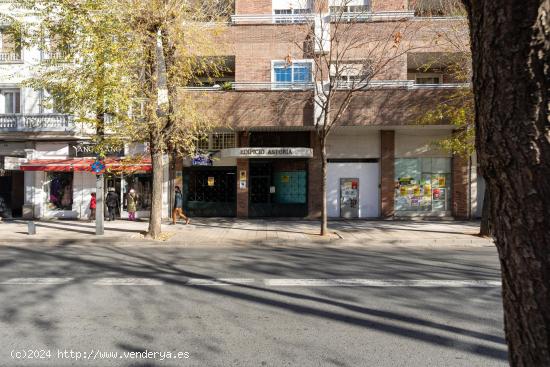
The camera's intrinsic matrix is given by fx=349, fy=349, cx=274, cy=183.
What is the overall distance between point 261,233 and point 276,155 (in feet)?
13.3

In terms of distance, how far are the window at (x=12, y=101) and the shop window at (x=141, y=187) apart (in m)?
6.53

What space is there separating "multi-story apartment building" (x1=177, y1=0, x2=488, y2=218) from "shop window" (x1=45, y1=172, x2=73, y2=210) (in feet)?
18.6

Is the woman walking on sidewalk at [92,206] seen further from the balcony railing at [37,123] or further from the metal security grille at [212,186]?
the metal security grille at [212,186]

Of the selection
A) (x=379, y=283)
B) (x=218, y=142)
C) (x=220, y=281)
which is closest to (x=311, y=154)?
(x=218, y=142)

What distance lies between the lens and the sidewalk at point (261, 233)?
10812 mm

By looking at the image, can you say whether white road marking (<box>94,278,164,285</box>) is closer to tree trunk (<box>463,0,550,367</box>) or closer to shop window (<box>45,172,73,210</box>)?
tree trunk (<box>463,0,550,367</box>)

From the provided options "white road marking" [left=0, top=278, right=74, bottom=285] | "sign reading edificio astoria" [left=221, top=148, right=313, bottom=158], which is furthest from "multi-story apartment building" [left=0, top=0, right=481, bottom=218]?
"white road marking" [left=0, top=278, right=74, bottom=285]

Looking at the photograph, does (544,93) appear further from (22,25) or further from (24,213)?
(24,213)

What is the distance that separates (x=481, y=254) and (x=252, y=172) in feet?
33.1

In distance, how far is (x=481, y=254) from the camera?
905cm

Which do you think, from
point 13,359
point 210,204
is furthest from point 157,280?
point 210,204

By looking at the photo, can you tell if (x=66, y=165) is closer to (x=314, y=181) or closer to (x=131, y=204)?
(x=131, y=204)

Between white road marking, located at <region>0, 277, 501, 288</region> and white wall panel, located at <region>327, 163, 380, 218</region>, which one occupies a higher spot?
white wall panel, located at <region>327, 163, 380, 218</region>

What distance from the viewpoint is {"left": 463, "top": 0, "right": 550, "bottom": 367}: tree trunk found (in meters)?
1.30
